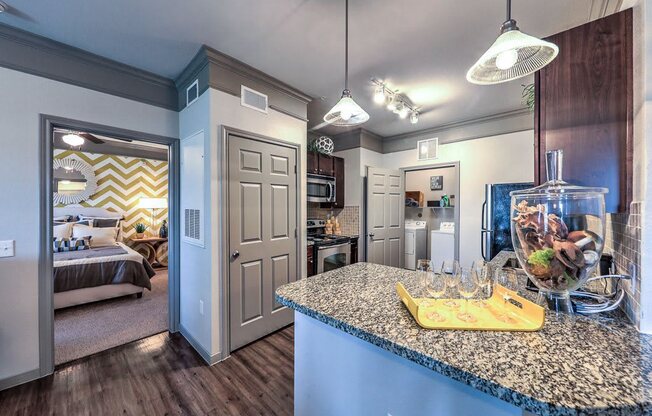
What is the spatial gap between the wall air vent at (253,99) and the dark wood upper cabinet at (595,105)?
218 centimetres

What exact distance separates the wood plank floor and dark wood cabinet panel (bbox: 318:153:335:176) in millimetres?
2441

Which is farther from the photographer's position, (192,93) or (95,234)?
(95,234)

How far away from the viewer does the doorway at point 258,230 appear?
238 cm

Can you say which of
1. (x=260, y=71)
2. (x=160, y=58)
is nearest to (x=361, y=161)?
(x=260, y=71)

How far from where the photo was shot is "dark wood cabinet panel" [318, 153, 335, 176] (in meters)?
3.94

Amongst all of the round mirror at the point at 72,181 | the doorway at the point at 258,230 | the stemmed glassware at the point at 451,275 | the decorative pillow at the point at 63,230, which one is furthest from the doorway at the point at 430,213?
the round mirror at the point at 72,181

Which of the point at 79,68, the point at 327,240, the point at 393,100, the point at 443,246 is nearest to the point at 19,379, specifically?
the point at 79,68

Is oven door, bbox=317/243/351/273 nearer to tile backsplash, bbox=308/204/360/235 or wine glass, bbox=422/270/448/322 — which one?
tile backsplash, bbox=308/204/360/235

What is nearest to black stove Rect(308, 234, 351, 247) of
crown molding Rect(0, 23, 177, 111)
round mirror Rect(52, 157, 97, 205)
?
crown molding Rect(0, 23, 177, 111)

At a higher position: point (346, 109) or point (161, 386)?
point (346, 109)

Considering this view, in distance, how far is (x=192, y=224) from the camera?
8.16 ft

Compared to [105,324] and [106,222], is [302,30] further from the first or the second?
[106,222]

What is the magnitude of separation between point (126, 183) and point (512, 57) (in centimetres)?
680

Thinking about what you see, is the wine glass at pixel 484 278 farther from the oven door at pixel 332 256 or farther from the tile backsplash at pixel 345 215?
the tile backsplash at pixel 345 215
